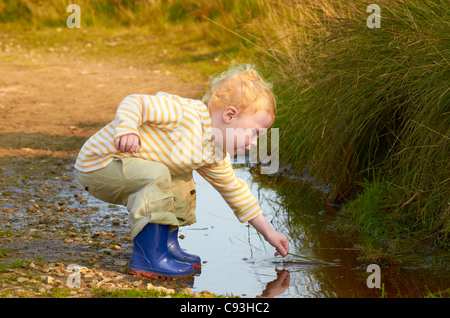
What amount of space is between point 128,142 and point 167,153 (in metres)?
0.27

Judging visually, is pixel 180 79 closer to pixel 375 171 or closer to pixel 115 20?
pixel 115 20

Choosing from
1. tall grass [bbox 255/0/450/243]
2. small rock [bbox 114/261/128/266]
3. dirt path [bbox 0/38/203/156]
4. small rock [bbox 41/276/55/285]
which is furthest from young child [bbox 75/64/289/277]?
dirt path [bbox 0/38/203/156]

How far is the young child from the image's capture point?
2.93m

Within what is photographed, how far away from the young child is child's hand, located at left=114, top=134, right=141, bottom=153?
6 cm

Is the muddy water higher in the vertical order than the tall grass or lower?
lower

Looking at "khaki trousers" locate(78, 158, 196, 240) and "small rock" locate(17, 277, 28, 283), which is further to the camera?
"khaki trousers" locate(78, 158, 196, 240)

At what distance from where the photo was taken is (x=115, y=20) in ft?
36.0

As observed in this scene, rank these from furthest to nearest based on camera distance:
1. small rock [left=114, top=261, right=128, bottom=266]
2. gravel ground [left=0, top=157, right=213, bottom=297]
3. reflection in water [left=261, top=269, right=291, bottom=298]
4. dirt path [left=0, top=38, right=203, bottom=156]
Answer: dirt path [left=0, top=38, right=203, bottom=156] < small rock [left=114, top=261, right=128, bottom=266] < reflection in water [left=261, top=269, right=291, bottom=298] < gravel ground [left=0, top=157, right=213, bottom=297]

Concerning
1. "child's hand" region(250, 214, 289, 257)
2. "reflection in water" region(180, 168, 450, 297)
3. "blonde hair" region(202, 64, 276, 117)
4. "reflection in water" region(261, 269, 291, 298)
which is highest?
"blonde hair" region(202, 64, 276, 117)

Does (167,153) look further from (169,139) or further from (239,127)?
(239,127)

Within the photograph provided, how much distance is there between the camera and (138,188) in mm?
2969

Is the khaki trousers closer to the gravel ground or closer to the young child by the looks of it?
the young child

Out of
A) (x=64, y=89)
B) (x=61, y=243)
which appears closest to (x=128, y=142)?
(x=61, y=243)
